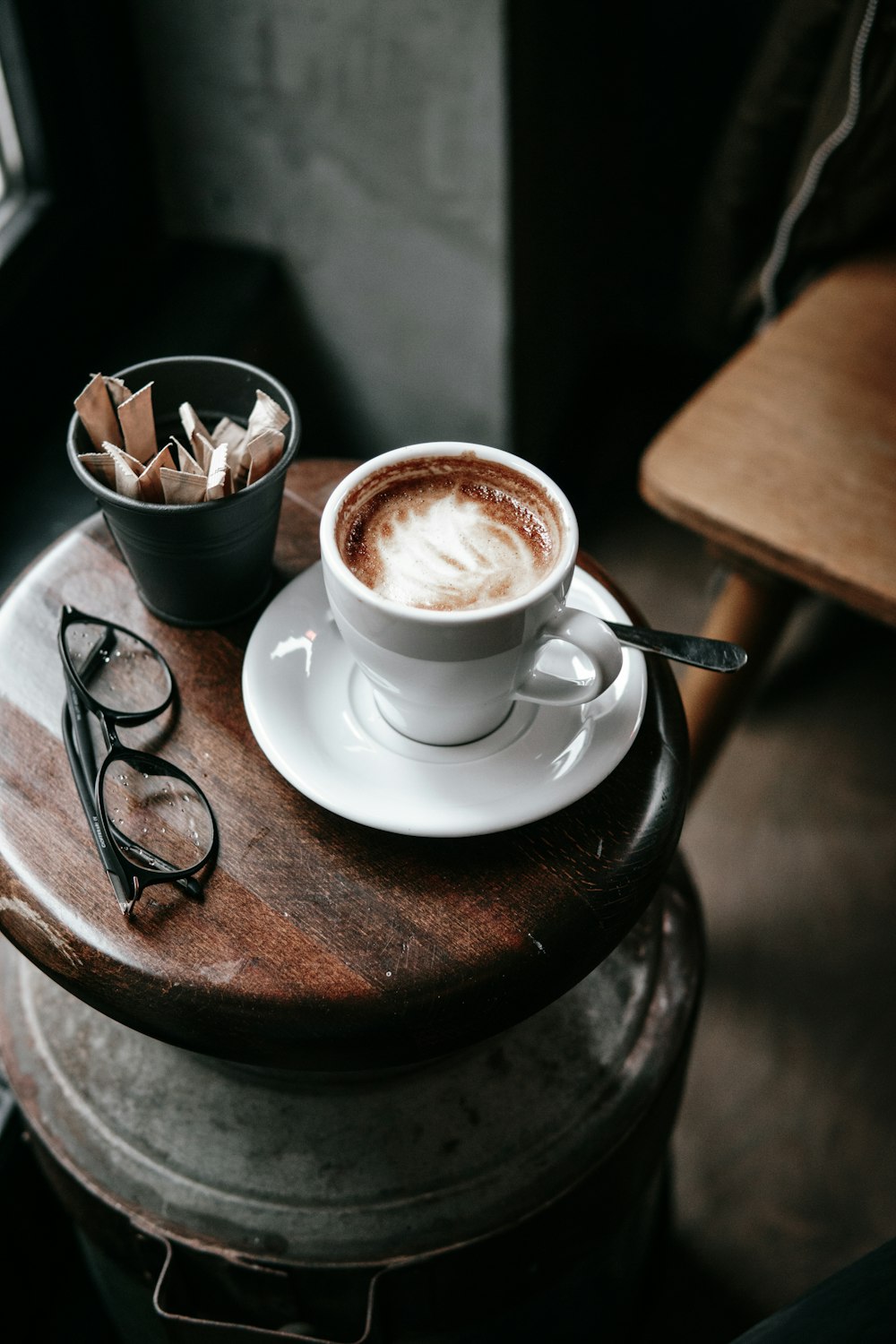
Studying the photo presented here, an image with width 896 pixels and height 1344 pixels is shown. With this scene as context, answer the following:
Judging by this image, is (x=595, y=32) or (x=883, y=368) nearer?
(x=883, y=368)

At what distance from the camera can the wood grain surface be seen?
34.1 inches

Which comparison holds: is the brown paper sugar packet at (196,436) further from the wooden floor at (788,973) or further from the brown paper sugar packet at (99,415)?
the wooden floor at (788,973)

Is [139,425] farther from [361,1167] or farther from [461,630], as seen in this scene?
[361,1167]

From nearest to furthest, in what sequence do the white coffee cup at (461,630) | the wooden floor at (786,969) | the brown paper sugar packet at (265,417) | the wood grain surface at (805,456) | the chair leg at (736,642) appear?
the white coffee cup at (461,630), the brown paper sugar packet at (265,417), the wood grain surface at (805,456), the chair leg at (736,642), the wooden floor at (786,969)

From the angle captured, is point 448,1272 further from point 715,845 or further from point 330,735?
point 715,845

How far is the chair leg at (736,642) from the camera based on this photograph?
104 cm

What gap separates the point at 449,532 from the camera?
0.63 meters

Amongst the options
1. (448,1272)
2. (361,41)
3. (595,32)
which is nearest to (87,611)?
(448,1272)

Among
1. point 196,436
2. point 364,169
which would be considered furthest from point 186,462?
point 364,169

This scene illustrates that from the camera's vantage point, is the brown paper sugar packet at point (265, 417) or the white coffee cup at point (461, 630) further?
the brown paper sugar packet at point (265, 417)

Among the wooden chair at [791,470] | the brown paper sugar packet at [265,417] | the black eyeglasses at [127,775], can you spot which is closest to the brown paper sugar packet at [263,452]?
the brown paper sugar packet at [265,417]

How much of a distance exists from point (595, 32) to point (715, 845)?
1.24 meters

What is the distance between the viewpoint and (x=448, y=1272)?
70 cm

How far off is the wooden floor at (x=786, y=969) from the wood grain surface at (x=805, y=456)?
28.0 inches
